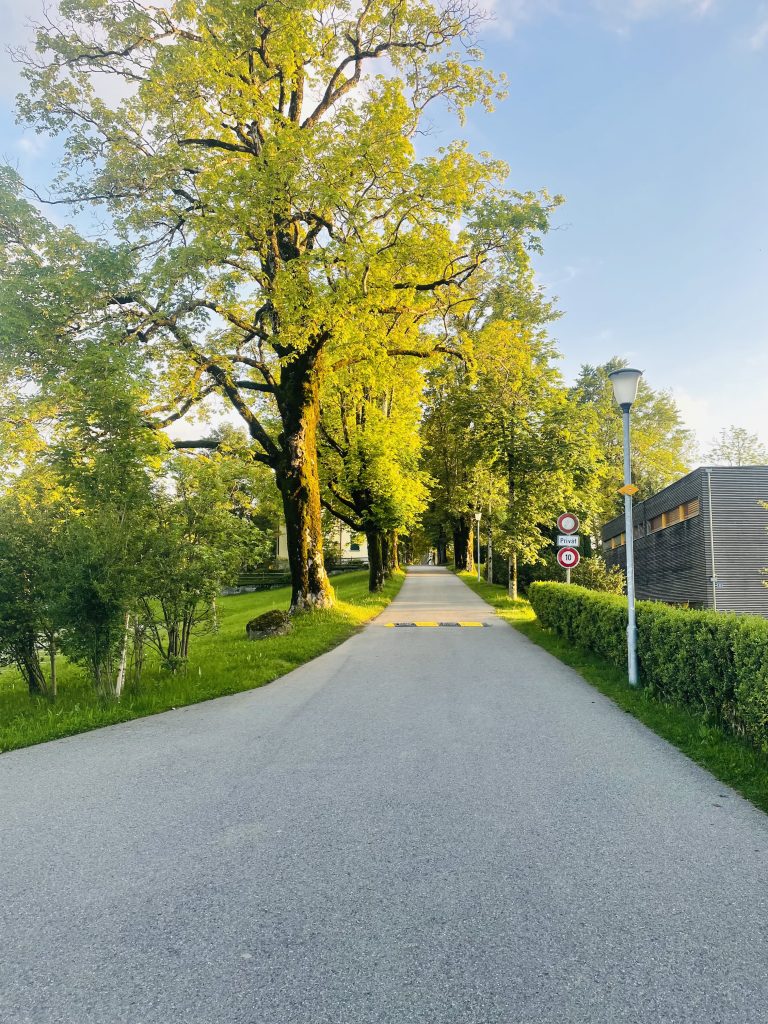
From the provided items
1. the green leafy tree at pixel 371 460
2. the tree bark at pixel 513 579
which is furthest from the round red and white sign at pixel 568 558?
the green leafy tree at pixel 371 460

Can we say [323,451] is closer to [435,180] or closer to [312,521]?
[312,521]

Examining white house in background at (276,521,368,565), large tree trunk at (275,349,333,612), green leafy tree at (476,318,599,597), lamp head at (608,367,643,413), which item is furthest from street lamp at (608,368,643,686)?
white house in background at (276,521,368,565)

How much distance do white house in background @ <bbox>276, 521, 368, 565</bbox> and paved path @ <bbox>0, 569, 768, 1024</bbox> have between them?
92.9 feet

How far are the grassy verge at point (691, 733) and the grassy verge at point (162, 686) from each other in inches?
183

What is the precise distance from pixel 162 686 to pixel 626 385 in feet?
24.1

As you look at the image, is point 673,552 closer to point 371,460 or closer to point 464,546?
point 371,460

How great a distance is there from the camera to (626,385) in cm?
827

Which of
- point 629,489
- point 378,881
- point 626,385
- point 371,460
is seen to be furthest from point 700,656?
point 371,460

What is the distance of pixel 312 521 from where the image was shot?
1502 centimetres

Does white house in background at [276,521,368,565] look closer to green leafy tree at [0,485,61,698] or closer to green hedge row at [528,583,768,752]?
green hedge row at [528,583,768,752]

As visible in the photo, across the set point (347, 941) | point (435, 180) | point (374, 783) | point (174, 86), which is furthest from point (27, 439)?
point (347, 941)

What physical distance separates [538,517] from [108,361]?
14.2 m

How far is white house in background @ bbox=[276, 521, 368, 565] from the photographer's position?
38.6 m

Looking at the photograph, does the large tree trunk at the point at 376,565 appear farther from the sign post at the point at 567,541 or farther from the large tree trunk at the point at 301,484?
the sign post at the point at 567,541
